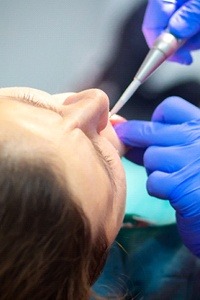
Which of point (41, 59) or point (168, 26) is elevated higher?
point (168, 26)

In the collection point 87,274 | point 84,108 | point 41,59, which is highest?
point 84,108

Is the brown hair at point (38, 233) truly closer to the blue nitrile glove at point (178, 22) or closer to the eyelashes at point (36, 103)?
the eyelashes at point (36, 103)

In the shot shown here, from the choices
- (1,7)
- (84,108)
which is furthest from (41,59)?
(84,108)

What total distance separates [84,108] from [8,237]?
7.6 inches

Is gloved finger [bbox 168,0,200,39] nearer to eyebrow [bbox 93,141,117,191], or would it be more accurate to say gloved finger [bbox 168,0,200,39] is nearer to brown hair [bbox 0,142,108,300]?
eyebrow [bbox 93,141,117,191]

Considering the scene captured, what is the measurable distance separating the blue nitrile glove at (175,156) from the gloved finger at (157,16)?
0.16 metres

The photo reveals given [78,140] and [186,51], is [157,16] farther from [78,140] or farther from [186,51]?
[78,140]

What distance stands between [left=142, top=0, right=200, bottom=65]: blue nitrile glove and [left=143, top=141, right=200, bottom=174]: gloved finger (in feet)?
0.65

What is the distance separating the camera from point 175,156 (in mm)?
848

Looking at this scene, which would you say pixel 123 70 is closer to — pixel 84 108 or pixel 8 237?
pixel 84 108

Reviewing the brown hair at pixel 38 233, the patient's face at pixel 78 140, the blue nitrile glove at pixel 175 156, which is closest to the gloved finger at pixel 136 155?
the blue nitrile glove at pixel 175 156

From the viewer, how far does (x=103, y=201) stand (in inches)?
25.7

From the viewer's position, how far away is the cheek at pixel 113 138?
33.4 inches

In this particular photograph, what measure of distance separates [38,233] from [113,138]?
311 millimetres
